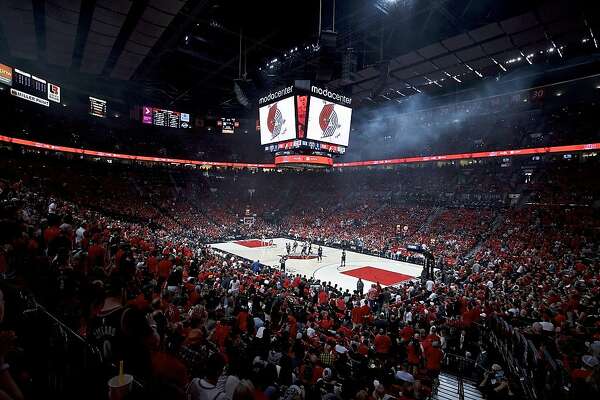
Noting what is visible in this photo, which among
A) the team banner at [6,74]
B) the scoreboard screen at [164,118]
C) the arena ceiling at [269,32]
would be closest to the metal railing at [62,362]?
the arena ceiling at [269,32]

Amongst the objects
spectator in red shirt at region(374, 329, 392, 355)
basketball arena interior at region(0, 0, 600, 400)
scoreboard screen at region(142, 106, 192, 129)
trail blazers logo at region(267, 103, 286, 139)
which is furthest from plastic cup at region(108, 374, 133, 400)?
scoreboard screen at region(142, 106, 192, 129)

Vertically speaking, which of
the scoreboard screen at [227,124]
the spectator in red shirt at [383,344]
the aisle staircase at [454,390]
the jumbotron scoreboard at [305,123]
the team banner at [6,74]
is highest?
the scoreboard screen at [227,124]

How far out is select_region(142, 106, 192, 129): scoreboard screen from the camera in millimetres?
28250

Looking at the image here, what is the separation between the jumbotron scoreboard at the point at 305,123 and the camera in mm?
12875

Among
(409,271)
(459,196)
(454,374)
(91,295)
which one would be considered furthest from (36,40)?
(459,196)

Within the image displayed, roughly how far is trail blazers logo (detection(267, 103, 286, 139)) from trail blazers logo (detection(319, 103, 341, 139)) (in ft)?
5.95

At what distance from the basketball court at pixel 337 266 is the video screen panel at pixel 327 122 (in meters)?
7.98

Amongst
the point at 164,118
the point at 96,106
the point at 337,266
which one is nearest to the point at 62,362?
the point at 337,266

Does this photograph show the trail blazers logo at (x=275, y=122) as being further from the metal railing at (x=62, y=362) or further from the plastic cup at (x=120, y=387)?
the plastic cup at (x=120, y=387)

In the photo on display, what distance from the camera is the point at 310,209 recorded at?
39750mm

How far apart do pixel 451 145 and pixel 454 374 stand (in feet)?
96.7

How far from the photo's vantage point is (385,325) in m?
8.60

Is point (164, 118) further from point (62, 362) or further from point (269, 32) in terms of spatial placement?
point (62, 362)

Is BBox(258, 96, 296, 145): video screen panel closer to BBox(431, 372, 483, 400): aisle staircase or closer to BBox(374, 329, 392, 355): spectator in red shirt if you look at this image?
BBox(374, 329, 392, 355): spectator in red shirt
